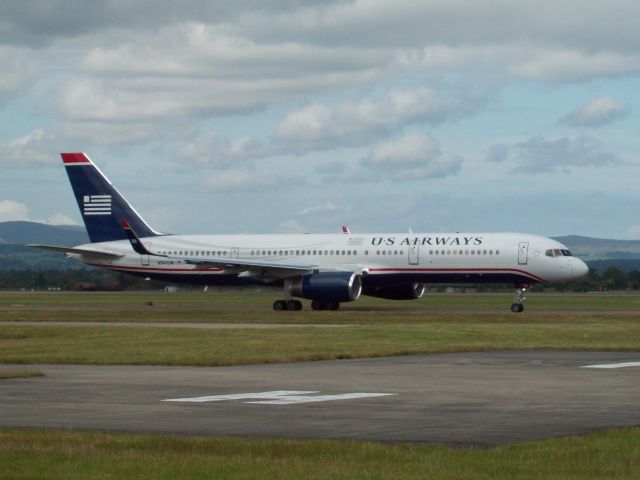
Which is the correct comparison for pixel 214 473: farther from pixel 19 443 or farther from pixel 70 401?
pixel 70 401

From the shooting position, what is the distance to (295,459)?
44.5ft

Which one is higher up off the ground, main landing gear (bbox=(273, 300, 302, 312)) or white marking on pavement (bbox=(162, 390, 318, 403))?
main landing gear (bbox=(273, 300, 302, 312))

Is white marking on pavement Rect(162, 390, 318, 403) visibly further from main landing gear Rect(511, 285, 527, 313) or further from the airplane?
main landing gear Rect(511, 285, 527, 313)

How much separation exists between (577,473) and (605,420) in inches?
173

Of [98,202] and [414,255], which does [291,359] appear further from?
[98,202]

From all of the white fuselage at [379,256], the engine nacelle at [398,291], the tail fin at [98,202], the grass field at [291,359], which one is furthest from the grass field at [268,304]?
the grass field at [291,359]

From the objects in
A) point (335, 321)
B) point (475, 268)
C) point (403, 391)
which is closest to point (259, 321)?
point (335, 321)

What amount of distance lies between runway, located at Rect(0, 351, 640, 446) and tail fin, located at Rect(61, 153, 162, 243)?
42.8m

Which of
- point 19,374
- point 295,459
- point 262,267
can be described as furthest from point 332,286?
point 295,459

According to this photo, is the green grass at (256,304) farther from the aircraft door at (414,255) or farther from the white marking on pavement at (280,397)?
the white marking on pavement at (280,397)

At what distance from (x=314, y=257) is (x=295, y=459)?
1998 inches

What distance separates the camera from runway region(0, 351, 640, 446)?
1617cm

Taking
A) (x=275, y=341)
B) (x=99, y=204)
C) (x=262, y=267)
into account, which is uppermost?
(x=99, y=204)

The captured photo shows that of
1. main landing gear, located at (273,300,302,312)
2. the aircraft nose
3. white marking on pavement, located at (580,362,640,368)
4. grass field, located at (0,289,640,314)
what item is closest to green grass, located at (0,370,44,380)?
white marking on pavement, located at (580,362,640,368)
